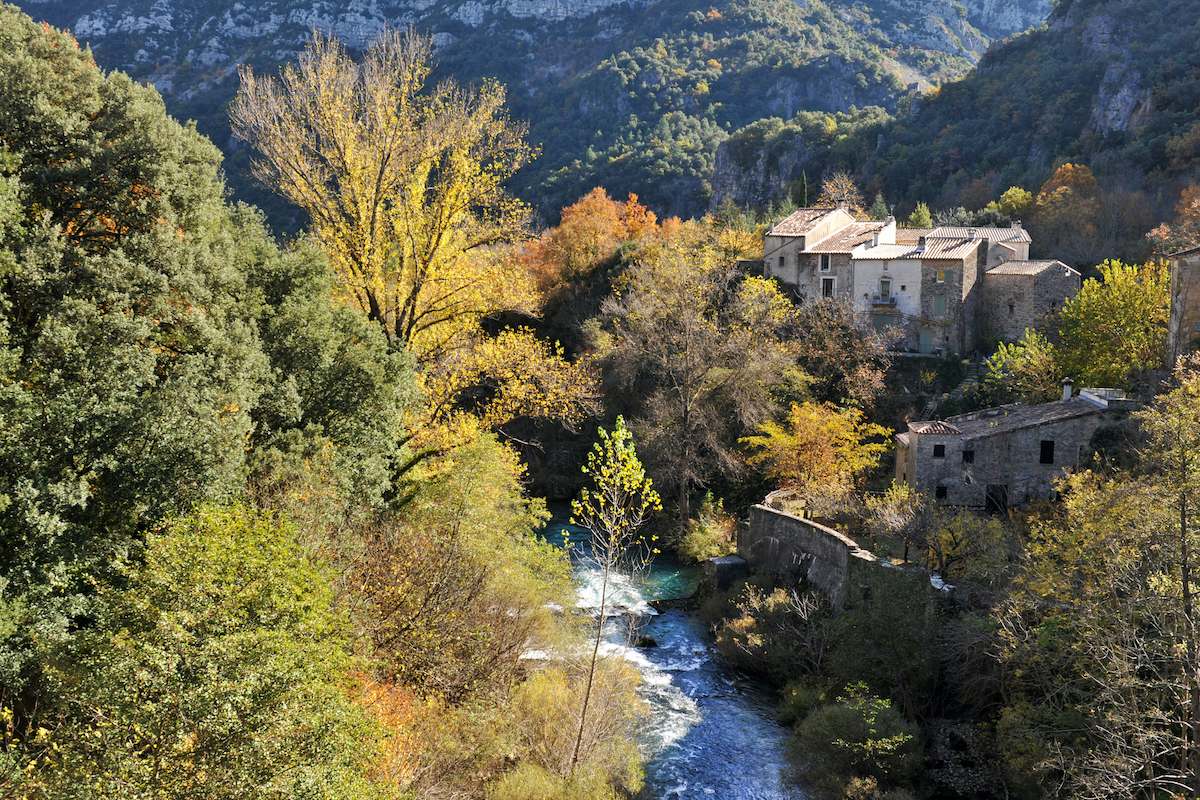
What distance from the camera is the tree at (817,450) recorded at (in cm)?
3200

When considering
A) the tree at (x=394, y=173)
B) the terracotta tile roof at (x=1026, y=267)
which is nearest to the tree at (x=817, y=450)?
the terracotta tile roof at (x=1026, y=267)

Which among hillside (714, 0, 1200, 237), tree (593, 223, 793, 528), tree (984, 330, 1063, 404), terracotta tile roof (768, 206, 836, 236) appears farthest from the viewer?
hillside (714, 0, 1200, 237)

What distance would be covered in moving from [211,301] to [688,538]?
21.8 meters

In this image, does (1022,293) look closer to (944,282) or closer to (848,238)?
(944,282)

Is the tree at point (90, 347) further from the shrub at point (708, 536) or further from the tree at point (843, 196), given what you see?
the tree at point (843, 196)

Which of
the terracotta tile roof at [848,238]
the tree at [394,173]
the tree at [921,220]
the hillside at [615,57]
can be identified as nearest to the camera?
the tree at [394,173]

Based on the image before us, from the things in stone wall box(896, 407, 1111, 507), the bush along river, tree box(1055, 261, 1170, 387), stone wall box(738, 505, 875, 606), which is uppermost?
tree box(1055, 261, 1170, 387)

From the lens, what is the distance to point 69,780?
9.37m

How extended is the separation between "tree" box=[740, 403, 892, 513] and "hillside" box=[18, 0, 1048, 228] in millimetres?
48894

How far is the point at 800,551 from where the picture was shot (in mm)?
26719

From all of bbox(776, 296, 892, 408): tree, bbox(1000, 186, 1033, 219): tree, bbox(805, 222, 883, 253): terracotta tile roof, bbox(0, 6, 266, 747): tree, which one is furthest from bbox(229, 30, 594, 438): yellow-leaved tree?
bbox(1000, 186, 1033, 219): tree

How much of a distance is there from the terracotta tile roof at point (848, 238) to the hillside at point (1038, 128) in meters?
16.8

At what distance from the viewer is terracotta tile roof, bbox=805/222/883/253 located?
4519cm

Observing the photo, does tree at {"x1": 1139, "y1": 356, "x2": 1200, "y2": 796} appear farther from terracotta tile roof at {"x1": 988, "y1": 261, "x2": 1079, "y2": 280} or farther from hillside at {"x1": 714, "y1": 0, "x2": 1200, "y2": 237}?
hillside at {"x1": 714, "y1": 0, "x2": 1200, "y2": 237}
